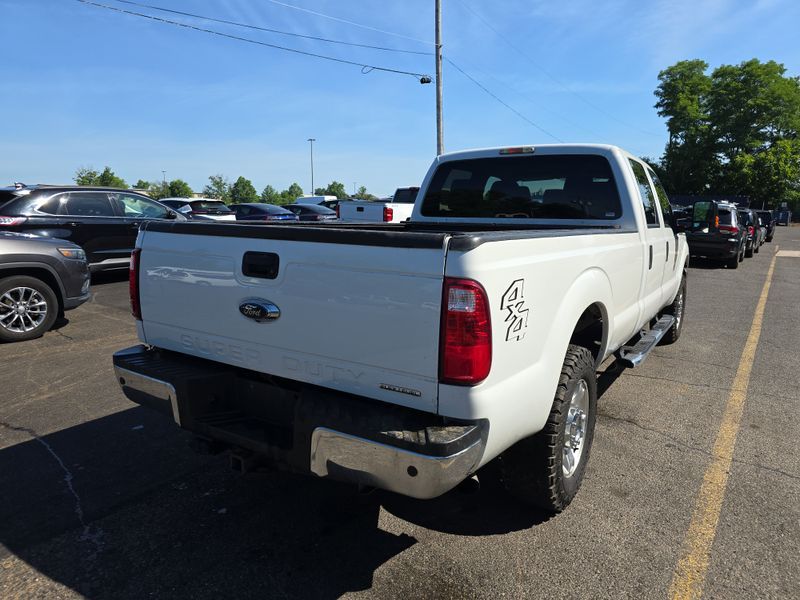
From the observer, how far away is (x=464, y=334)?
2059mm

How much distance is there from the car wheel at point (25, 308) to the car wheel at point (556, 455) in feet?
20.4

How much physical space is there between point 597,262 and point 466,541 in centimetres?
166

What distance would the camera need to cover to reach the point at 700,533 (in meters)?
2.80

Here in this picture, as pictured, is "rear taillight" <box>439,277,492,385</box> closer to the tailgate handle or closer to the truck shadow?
the tailgate handle

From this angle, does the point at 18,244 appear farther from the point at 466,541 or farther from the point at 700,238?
the point at 700,238

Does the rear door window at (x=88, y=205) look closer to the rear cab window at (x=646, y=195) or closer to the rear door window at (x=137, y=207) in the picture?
the rear door window at (x=137, y=207)

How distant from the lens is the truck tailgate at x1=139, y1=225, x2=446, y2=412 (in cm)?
212

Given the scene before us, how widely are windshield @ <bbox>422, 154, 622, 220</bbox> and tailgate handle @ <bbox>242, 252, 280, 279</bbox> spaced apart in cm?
241

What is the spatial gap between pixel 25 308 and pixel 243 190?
73.7 m

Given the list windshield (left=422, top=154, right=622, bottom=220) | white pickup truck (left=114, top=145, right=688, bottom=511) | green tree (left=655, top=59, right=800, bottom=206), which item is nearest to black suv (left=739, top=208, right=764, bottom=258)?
windshield (left=422, top=154, right=622, bottom=220)

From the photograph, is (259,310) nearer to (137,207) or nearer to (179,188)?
(137,207)

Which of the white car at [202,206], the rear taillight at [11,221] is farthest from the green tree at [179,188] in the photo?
the rear taillight at [11,221]

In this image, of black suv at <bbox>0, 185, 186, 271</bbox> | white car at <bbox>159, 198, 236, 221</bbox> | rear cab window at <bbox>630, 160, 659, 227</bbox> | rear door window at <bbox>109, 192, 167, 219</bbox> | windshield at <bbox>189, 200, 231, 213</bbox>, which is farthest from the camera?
windshield at <bbox>189, 200, 231, 213</bbox>

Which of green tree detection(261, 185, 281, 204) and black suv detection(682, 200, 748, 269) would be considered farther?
green tree detection(261, 185, 281, 204)
